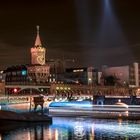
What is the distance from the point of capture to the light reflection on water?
172 ft

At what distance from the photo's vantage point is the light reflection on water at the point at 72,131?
172 feet

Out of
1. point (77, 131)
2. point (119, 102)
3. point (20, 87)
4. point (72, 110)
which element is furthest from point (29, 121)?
point (20, 87)

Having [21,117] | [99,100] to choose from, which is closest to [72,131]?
[21,117]

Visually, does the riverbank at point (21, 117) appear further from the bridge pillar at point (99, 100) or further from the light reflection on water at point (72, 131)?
the bridge pillar at point (99, 100)

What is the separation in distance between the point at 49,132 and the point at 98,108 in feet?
137

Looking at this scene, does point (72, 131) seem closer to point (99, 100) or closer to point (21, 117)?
point (21, 117)

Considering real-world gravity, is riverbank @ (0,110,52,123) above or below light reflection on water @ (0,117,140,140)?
above

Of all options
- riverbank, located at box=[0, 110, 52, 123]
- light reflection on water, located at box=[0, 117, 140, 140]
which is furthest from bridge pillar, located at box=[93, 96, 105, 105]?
light reflection on water, located at box=[0, 117, 140, 140]

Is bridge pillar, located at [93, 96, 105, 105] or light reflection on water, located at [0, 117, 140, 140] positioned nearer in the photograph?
light reflection on water, located at [0, 117, 140, 140]

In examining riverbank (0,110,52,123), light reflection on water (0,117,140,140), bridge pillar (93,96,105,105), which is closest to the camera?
light reflection on water (0,117,140,140)

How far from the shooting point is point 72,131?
58406 millimetres

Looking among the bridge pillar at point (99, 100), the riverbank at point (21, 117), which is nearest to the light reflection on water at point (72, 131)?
the riverbank at point (21, 117)

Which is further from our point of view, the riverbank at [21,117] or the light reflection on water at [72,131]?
the riverbank at [21,117]

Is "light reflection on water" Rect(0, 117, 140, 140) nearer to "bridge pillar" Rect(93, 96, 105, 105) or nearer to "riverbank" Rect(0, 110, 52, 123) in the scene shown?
"riverbank" Rect(0, 110, 52, 123)
